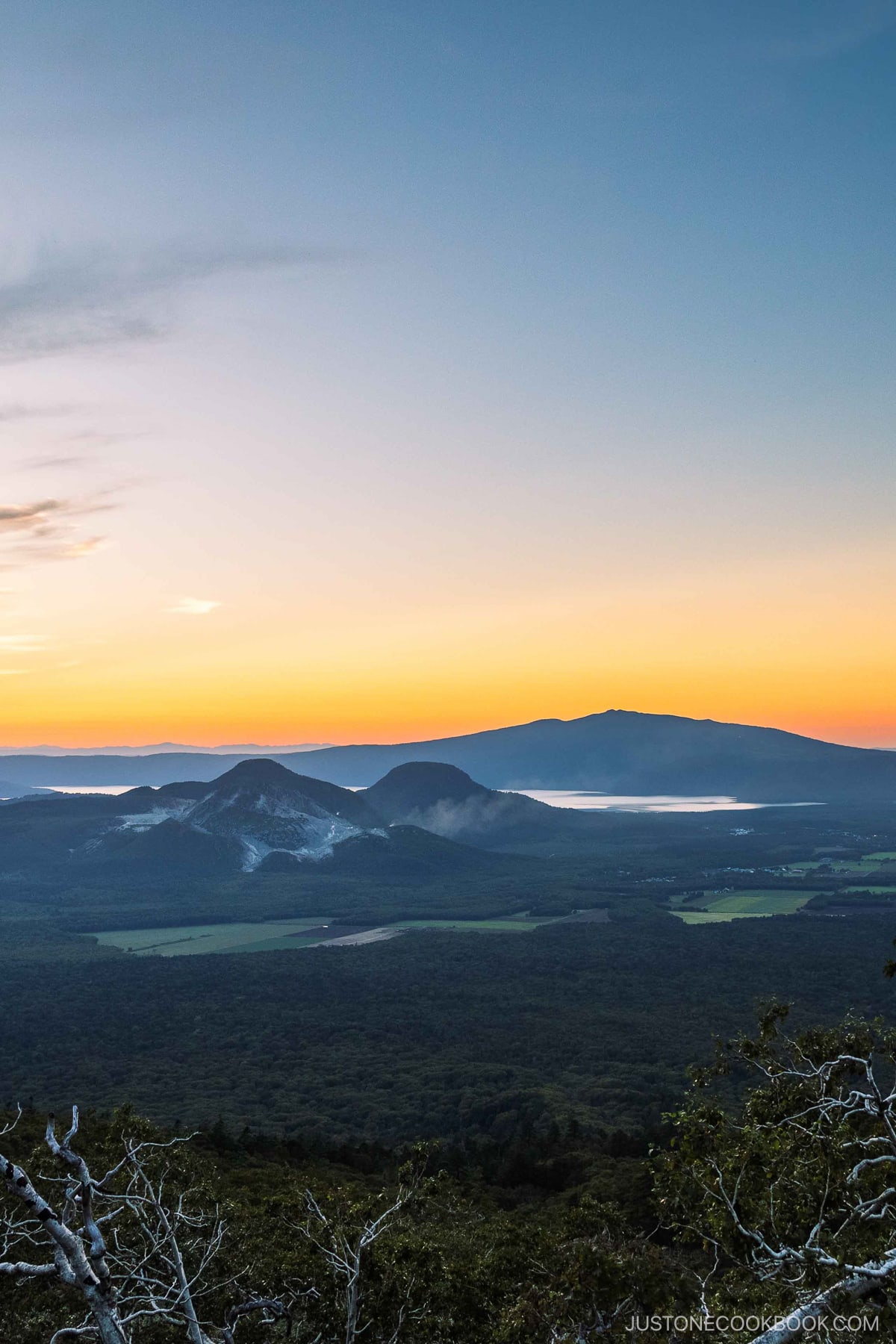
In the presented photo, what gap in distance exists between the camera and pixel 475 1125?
7038cm

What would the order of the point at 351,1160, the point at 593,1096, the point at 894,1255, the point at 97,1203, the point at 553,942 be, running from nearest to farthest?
the point at 894,1255, the point at 97,1203, the point at 351,1160, the point at 593,1096, the point at 553,942

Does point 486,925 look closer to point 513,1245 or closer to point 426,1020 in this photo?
point 426,1020

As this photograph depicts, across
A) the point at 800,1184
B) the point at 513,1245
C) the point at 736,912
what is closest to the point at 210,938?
the point at 736,912

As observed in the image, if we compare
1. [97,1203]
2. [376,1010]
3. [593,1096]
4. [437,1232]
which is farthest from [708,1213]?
[376,1010]

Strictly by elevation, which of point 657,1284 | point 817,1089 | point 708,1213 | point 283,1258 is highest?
point 817,1089

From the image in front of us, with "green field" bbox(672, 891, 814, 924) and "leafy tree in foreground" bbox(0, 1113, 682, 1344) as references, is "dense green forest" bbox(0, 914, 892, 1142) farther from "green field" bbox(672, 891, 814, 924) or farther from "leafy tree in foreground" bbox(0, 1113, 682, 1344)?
"leafy tree in foreground" bbox(0, 1113, 682, 1344)

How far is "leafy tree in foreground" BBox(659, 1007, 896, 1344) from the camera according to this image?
37.2 feet

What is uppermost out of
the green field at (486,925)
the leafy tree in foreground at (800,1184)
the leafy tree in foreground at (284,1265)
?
the leafy tree in foreground at (800,1184)

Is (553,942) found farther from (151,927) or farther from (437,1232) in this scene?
(437,1232)

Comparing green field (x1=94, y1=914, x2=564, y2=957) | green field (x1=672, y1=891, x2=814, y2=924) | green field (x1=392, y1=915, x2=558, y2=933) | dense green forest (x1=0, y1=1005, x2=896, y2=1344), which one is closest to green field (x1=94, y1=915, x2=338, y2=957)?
green field (x1=94, y1=914, x2=564, y2=957)

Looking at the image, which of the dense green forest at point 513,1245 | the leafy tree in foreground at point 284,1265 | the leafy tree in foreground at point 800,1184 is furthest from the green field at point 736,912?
the leafy tree in foreground at point 800,1184

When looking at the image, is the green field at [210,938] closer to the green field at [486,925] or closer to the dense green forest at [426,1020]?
the dense green forest at [426,1020]

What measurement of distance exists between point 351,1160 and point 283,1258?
32794 millimetres

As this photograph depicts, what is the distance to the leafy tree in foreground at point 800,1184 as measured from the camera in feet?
37.2
